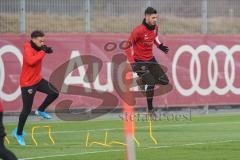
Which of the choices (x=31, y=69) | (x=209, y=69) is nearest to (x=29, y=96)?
(x=31, y=69)

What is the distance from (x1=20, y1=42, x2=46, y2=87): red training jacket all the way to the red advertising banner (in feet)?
20.8

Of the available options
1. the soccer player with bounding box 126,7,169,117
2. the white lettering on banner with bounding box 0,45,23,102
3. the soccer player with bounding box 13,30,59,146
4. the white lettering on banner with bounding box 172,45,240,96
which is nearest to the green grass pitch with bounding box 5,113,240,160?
the soccer player with bounding box 13,30,59,146

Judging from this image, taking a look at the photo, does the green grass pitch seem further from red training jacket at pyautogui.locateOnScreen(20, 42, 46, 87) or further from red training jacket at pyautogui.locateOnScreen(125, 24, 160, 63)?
red training jacket at pyautogui.locateOnScreen(125, 24, 160, 63)

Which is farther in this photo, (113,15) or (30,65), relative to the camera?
(113,15)

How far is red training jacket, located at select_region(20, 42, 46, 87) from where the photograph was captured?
1722 centimetres

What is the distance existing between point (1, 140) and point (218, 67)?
17.5 meters

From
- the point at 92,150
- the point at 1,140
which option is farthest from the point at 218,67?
the point at 1,140

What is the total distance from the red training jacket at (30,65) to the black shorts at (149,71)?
8.41 feet

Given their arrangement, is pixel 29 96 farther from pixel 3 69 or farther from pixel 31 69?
pixel 3 69

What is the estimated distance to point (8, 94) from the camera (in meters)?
23.8

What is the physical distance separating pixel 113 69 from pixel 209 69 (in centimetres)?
380

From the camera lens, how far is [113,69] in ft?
85.4

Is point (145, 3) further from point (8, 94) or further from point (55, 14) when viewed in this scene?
point (8, 94)

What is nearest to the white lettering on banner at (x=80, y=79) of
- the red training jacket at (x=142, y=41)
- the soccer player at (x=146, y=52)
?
the soccer player at (x=146, y=52)
